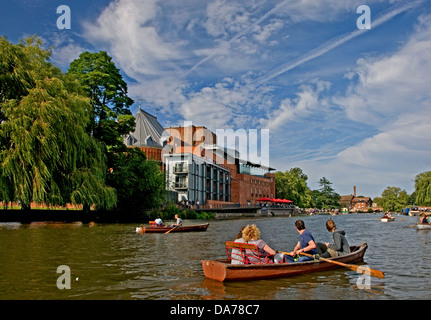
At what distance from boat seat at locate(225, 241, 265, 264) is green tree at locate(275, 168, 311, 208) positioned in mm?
131215

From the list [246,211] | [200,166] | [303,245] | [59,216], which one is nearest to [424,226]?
[303,245]

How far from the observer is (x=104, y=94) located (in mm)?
41438

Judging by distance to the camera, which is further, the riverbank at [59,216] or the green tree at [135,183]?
the green tree at [135,183]

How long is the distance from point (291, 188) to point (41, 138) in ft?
416

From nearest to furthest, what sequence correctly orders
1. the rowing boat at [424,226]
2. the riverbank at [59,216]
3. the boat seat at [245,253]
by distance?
the boat seat at [245,253] < the riverbank at [59,216] < the rowing boat at [424,226]

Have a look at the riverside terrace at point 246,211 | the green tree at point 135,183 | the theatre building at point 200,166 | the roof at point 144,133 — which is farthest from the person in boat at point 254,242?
the roof at point 144,133

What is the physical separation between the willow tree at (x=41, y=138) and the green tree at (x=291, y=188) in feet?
383

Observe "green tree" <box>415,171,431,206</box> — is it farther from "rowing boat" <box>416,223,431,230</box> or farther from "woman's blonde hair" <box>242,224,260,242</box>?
"woman's blonde hair" <box>242,224,260,242</box>

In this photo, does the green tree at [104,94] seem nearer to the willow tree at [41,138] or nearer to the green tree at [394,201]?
the willow tree at [41,138]

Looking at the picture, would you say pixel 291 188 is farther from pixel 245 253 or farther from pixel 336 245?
pixel 245 253

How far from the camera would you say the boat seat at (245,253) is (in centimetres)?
1116

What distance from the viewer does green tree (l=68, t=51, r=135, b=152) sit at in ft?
130

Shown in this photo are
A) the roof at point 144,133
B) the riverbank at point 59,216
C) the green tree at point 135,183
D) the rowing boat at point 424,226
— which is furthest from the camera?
the roof at point 144,133
